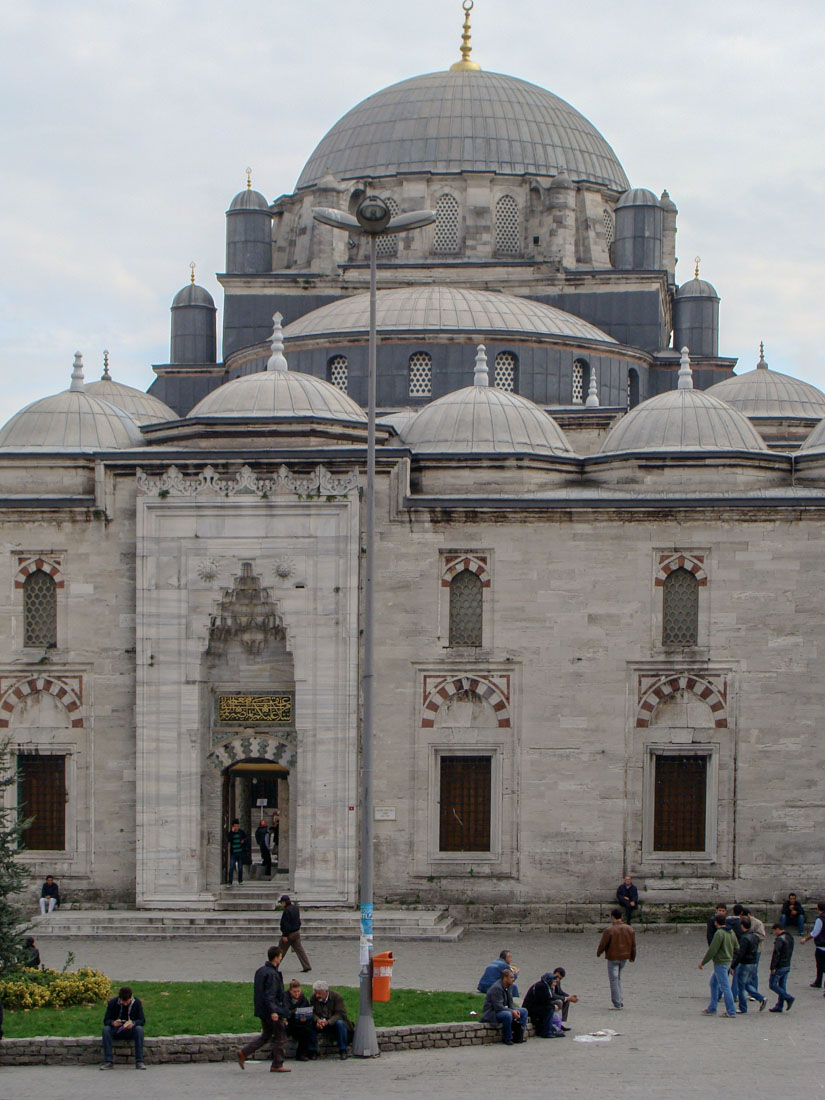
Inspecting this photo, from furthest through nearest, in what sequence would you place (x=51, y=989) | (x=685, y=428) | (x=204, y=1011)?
(x=685, y=428)
(x=51, y=989)
(x=204, y=1011)

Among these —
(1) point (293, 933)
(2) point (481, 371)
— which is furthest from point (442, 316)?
(1) point (293, 933)

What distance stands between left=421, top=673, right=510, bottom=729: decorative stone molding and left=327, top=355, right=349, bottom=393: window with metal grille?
973 cm

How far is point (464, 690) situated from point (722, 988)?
27.5 ft

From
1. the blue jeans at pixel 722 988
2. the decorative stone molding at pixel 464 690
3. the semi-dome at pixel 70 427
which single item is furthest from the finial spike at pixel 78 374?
the blue jeans at pixel 722 988

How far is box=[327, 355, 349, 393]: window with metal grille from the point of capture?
115 ft

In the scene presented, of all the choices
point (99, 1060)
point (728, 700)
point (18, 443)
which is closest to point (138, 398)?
point (18, 443)

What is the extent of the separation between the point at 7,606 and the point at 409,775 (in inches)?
258

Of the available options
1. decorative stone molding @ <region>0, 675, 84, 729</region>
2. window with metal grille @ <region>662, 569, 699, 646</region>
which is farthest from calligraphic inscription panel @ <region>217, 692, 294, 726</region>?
window with metal grille @ <region>662, 569, 699, 646</region>

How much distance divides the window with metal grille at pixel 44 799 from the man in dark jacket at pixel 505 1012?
10660 mm

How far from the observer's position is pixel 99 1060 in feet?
56.1

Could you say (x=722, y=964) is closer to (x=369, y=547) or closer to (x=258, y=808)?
(x=369, y=547)

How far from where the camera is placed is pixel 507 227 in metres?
41.2

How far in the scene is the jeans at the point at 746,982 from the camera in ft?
64.3

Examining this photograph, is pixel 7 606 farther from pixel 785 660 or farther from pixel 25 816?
pixel 785 660
